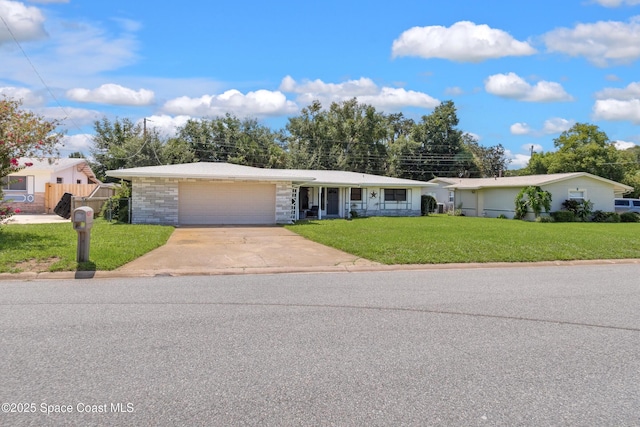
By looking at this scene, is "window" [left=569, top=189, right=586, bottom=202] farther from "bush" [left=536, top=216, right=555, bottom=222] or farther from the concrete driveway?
the concrete driveway

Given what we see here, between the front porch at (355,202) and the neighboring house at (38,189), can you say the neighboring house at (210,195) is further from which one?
the neighboring house at (38,189)

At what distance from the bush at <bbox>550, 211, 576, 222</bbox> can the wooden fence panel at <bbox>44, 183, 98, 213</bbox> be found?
29949mm

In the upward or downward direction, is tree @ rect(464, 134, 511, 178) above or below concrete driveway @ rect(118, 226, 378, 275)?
above

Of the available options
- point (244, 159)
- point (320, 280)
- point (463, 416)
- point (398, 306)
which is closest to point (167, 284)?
point (320, 280)

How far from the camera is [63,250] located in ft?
36.2

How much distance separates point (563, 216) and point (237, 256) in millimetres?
25526

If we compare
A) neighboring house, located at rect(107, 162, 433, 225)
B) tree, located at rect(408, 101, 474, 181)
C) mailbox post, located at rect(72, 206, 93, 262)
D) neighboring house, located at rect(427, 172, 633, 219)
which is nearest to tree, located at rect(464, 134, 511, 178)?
tree, located at rect(408, 101, 474, 181)

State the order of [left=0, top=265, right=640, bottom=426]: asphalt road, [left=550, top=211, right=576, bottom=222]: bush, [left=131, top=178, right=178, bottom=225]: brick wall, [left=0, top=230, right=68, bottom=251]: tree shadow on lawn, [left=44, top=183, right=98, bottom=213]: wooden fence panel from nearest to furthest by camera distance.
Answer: [left=0, top=265, right=640, bottom=426]: asphalt road, [left=0, top=230, right=68, bottom=251]: tree shadow on lawn, [left=131, top=178, right=178, bottom=225]: brick wall, [left=44, top=183, right=98, bottom=213]: wooden fence panel, [left=550, top=211, right=576, bottom=222]: bush

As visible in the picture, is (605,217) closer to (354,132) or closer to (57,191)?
(354,132)

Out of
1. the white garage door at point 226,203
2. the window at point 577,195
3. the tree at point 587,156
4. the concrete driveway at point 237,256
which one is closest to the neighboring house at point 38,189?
the white garage door at point 226,203

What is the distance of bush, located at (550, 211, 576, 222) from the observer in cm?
3048

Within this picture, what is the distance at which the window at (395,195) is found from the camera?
3234 cm

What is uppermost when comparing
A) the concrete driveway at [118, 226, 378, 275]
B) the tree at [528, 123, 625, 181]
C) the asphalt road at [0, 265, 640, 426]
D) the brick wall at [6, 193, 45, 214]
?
the tree at [528, 123, 625, 181]

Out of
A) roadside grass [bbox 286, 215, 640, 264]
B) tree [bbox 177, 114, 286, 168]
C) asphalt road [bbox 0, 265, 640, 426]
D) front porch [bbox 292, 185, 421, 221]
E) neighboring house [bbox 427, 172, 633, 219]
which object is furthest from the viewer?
tree [bbox 177, 114, 286, 168]
